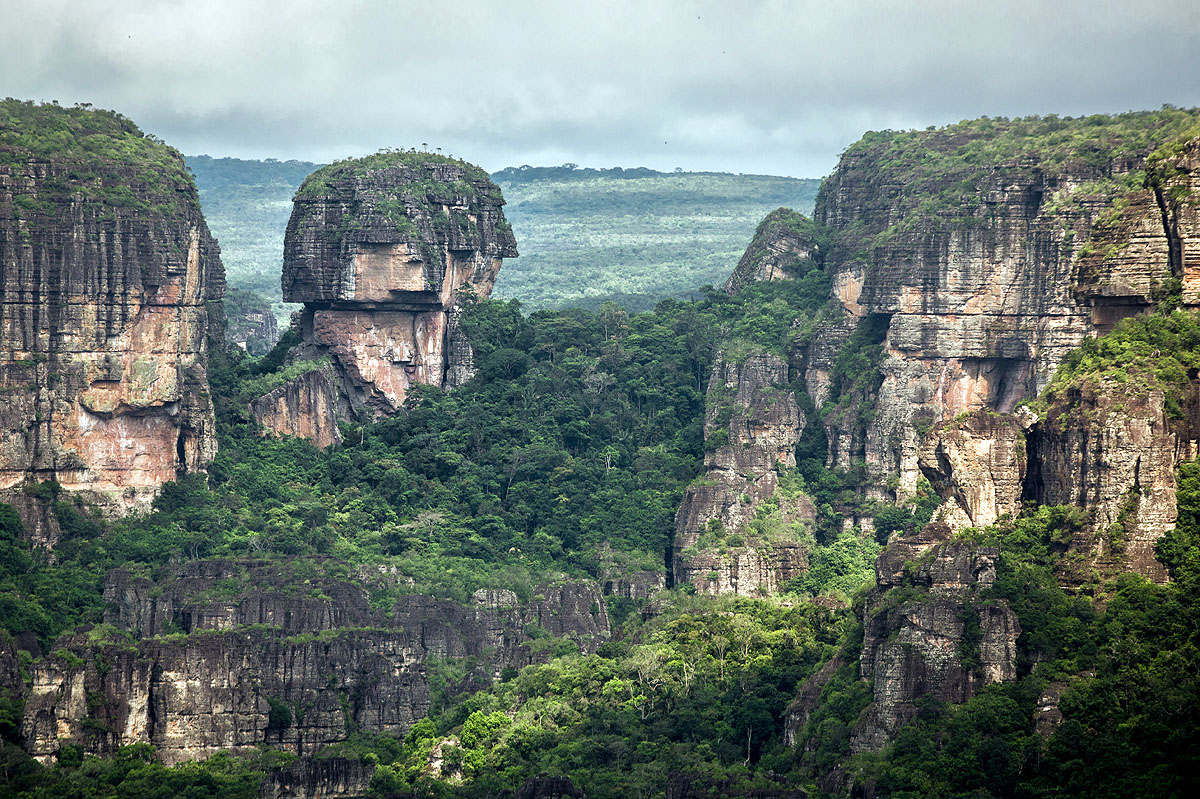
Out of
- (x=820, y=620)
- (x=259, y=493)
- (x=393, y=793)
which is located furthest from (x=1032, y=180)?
(x=393, y=793)

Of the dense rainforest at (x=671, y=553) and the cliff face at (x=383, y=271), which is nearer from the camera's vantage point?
the dense rainforest at (x=671, y=553)

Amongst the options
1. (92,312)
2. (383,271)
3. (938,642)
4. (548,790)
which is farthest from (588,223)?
(938,642)

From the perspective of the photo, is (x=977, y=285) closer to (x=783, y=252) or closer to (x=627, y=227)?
(x=783, y=252)

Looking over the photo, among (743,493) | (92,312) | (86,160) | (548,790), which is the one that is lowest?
(548,790)

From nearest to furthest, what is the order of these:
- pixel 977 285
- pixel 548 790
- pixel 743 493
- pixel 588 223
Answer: pixel 548 790
pixel 977 285
pixel 743 493
pixel 588 223

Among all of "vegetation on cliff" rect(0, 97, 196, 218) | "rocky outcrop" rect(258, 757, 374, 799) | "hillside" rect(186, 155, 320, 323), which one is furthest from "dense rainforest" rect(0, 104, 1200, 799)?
"hillside" rect(186, 155, 320, 323)

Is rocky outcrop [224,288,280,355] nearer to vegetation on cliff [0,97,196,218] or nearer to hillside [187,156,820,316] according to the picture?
hillside [187,156,820,316]

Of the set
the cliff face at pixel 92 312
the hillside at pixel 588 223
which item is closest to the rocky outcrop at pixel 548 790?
the cliff face at pixel 92 312

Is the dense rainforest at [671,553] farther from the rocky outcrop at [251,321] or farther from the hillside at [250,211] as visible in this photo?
the hillside at [250,211]
